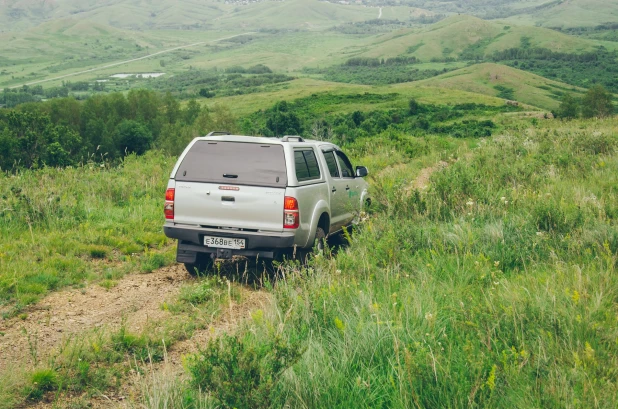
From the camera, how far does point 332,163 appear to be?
1048 cm

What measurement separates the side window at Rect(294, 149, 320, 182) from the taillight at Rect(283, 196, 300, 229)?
1.72 ft

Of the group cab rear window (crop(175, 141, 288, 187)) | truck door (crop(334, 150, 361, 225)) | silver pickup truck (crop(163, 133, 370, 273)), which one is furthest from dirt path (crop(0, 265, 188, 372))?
truck door (crop(334, 150, 361, 225))

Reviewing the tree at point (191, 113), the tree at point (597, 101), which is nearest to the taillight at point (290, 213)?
the tree at point (597, 101)

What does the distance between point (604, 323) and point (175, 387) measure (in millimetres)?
3020

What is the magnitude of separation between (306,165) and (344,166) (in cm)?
230

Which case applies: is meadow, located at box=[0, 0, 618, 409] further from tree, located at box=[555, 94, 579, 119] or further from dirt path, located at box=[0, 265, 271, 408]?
tree, located at box=[555, 94, 579, 119]

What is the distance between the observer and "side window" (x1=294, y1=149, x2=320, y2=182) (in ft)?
28.5

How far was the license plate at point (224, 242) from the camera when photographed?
8.16m

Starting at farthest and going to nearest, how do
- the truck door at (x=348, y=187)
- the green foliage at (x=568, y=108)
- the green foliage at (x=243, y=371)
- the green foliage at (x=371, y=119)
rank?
the green foliage at (x=568, y=108)
the green foliage at (x=371, y=119)
the truck door at (x=348, y=187)
the green foliage at (x=243, y=371)

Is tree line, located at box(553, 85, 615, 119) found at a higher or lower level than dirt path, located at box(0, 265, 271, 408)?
lower

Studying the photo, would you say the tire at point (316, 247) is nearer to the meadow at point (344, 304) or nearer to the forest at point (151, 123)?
the meadow at point (344, 304)

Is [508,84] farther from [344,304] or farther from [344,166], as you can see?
[344,304]

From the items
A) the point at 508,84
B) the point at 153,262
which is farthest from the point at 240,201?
the point at 508,84

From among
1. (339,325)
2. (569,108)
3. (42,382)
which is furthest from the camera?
(569,108)
